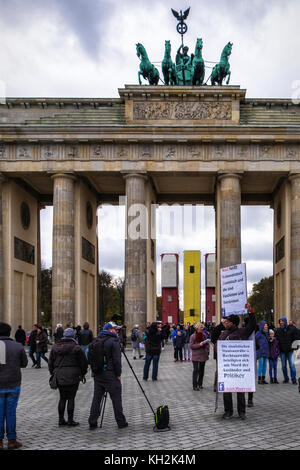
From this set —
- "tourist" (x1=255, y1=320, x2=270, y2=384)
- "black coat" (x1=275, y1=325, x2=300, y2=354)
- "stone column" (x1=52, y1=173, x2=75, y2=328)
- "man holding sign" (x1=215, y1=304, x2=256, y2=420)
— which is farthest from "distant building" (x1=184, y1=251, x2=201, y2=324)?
"man holding sign" (x1=215, y1=304, x2=256, y2=420)

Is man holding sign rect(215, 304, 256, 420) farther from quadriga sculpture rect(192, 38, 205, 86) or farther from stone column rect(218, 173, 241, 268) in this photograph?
quadriga sculpture rect(192, 38, 205, 86)

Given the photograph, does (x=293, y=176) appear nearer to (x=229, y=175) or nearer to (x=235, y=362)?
(x=229, y=175)

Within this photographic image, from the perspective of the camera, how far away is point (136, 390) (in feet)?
52.9

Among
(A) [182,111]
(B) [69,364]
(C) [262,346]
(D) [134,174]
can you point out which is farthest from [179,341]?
(A) [182,111]

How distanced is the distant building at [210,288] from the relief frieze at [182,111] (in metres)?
19.9

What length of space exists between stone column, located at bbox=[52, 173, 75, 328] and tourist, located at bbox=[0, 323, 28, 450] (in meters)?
27.9

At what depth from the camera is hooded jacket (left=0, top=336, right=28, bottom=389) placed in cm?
923

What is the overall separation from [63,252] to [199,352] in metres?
23.1

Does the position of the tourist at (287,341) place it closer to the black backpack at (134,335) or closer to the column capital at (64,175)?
the black backpack at (134,335)

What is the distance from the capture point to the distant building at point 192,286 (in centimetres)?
5359

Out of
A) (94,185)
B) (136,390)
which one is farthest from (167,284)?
(136,390)

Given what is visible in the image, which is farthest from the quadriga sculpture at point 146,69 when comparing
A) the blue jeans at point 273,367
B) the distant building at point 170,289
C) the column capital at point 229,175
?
the blue jeans at point 273,367

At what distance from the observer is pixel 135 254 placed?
37875 millimetres
